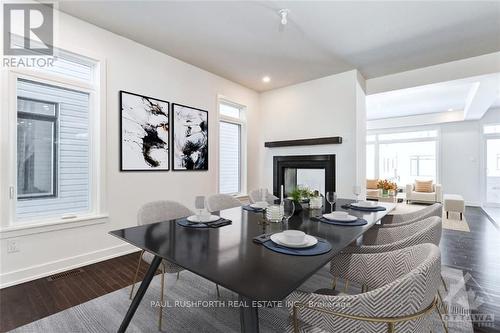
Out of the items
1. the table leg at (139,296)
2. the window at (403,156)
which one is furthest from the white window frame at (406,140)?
the table leg at (139,296)

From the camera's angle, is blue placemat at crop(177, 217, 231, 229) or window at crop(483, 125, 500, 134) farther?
window at crop(483, 125, 500, 134)

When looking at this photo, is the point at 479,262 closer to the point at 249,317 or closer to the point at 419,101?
the point at 249,317

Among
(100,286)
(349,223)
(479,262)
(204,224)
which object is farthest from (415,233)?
(100,286)

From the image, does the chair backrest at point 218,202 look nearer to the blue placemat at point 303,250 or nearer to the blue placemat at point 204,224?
the blue placemat at point 204,224

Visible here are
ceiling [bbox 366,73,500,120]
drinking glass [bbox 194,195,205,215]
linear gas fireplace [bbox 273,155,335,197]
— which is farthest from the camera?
ceiling [bbox 366,73,500,120]

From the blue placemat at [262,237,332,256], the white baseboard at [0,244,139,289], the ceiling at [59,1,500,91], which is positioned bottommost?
the white baseboard at [0,244,139,289]

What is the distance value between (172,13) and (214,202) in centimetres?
199

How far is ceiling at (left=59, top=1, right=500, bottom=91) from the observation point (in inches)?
92.7

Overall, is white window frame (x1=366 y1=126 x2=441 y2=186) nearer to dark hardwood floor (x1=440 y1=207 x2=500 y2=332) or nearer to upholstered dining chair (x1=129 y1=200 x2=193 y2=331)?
dark hardwood floor (x1=440 y1=207 x2=500 y2=332)

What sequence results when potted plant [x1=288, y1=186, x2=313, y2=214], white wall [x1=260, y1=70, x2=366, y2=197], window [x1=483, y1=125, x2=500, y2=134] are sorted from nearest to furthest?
potted plant [x1=288, y1=186, x2=313, y2=214]
white wall [x1=260, y1=70, x2=366, y2=197]
window [x1=483, y1=125, x2=500, y2=134]

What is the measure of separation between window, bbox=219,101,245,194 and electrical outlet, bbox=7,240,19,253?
2.64 metres

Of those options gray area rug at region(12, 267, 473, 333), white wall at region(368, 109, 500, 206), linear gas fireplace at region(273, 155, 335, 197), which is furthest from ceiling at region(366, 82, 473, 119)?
gray area rug at region(12, 267, 473, 333)

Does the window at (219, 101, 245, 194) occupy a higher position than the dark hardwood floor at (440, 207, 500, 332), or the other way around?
the window at (219, 101, 245, 194)

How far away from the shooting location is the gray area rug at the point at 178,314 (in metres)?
1.60
